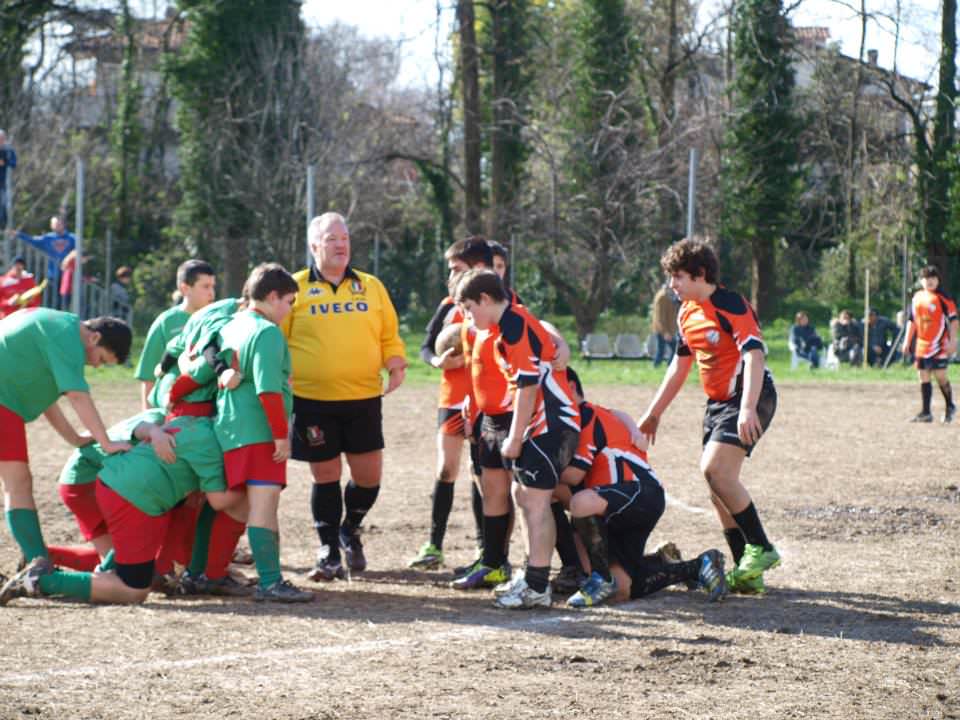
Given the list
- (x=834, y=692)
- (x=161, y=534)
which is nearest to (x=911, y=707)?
(x=834, y=692)

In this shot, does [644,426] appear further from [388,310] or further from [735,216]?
[735,216]

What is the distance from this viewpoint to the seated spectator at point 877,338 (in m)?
29.9

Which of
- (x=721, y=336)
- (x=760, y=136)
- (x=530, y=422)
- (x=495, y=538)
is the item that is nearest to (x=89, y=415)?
(x=530, y=422)

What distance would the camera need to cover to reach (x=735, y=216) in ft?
138

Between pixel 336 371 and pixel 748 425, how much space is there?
2.34 metres

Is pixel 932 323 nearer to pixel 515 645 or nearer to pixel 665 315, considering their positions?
pixel 665 315

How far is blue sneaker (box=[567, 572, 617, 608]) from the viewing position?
7.08m

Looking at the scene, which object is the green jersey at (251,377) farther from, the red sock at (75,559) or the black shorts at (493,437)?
the red sock at (75,559)

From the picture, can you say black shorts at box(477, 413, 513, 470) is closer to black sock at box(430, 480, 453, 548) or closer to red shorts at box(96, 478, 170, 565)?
black sock at box(430, 480, 453, 548)

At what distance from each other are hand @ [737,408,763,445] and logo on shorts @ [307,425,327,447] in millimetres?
2387

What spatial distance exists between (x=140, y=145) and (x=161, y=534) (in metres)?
41.2

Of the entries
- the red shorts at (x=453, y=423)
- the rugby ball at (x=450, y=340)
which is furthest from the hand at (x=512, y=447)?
the red shorts at (x=453, y=423)

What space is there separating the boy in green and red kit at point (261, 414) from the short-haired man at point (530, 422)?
98 centimetres

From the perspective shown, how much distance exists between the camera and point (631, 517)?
23.7ft
